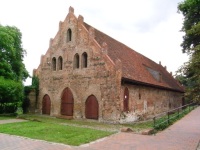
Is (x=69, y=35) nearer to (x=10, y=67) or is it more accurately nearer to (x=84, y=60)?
(x=84, y=60)

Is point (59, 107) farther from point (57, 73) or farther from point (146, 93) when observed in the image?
point (146, 93)

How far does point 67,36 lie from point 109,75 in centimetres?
671

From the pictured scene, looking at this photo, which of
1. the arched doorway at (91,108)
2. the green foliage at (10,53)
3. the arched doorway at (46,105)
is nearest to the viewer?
the arched doorway at (91,108)

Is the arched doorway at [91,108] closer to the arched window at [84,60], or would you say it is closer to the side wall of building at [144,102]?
the side wall of building at [144,102]

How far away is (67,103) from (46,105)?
126 inches

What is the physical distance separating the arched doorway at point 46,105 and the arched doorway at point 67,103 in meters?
2.03

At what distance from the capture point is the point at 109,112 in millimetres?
18328

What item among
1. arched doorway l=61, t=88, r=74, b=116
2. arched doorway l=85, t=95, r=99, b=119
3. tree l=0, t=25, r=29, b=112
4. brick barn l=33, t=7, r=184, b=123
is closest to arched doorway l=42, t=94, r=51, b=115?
brick barn l=33, t=7, r=184, b=123

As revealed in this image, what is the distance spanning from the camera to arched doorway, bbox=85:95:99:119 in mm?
19312

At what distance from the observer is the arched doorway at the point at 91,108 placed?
63.4ft

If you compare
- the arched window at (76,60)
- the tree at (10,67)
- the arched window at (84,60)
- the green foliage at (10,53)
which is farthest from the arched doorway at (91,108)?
the green foliage at (10,53)

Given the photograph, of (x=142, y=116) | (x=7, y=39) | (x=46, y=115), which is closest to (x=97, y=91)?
(x=142, y=116)

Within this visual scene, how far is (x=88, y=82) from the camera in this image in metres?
20.1

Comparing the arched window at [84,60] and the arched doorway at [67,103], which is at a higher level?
the arched window at [84,60]
